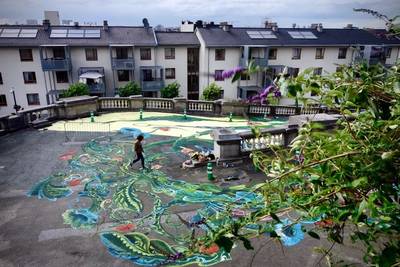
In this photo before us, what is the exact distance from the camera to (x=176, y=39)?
4153cm

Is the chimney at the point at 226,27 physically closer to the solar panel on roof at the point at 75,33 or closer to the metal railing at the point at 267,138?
the solar panel on roof at the point at 75,33

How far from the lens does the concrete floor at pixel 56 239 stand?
23.1ft

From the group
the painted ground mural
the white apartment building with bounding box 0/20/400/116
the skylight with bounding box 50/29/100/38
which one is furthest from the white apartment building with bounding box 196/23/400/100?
the painted ground mural

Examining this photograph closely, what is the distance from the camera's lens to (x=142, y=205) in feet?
31.5

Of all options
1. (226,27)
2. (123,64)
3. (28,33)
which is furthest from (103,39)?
(226,27)

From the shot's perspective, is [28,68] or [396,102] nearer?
[396,102]

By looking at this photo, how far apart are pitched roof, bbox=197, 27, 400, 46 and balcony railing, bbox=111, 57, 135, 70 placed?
10391 mm

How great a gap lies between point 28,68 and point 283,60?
3433 centimetres

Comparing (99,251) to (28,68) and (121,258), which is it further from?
(28,68)

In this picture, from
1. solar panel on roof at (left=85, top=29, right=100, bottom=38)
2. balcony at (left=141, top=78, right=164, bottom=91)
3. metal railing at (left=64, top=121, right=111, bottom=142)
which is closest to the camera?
metal railing at (left=64, top=121, right=111, bottom=142)

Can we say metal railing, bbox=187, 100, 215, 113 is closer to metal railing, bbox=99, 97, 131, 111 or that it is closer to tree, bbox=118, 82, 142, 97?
metal railing, bbox=99, 97, 131, 111

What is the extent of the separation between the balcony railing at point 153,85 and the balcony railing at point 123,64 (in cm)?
272

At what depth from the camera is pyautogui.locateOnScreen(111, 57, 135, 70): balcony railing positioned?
38.4 m

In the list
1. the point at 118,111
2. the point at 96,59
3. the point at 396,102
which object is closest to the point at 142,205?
the point at 396,102
